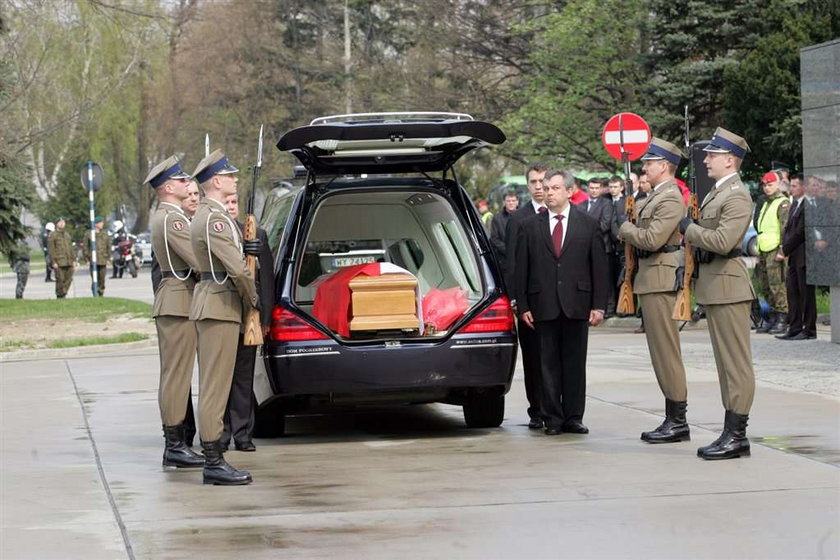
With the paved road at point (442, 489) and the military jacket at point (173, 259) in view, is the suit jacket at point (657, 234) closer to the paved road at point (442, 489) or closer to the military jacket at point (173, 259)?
the paved road at point (442, 489)

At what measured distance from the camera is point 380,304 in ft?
33.6

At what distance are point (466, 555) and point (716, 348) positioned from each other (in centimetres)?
322

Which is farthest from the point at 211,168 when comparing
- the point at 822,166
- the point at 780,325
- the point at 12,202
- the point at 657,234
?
the point at 12,202

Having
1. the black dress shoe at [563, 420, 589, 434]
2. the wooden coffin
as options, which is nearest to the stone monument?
the black dress shoe at [563, 420, 589, 434]

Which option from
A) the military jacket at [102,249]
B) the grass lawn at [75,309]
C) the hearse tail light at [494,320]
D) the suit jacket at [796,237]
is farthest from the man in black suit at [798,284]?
the military jacket at [102,249]

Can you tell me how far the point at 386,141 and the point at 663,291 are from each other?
2120mm

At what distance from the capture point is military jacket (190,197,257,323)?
8.93 metres

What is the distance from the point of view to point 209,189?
9094 mm

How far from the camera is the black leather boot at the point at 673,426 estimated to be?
10.1 metres

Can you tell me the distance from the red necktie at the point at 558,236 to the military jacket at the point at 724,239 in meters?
1.35

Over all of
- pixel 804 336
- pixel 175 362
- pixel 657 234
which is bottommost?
pixel 804 336

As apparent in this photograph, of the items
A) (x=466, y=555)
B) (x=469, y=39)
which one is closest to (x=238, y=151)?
(x=469, y=39)

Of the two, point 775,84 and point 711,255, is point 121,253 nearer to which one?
point 775,84

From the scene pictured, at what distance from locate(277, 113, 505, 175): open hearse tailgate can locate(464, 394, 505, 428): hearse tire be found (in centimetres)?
176
